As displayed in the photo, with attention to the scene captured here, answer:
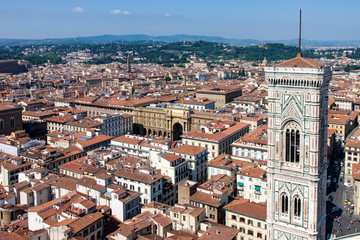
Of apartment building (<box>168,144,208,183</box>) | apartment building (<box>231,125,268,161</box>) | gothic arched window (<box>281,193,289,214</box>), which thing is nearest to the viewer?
gothic arched window (<box>281,193,289,214</box>)

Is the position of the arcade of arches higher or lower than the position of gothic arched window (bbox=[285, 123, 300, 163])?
lower

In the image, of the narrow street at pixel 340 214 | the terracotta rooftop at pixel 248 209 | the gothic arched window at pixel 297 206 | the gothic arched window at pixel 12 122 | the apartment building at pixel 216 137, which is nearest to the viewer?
the gothic arched window at pixel 297 206

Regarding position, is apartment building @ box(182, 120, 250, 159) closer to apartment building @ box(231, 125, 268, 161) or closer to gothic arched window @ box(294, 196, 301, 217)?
apartment building @ box(231, 125, 268, 161)

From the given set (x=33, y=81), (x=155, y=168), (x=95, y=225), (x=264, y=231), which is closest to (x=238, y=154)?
(x=155, y=168)

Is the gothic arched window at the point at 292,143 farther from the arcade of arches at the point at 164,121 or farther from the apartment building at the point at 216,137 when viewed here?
the arcade of arches at the point at 164,121

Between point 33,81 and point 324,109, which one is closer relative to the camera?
point 324,109

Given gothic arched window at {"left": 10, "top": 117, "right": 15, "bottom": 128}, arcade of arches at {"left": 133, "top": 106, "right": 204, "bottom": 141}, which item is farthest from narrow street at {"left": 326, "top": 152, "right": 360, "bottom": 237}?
gothic arched window at {"left": 10, "top": 117, "right": 15, "bottom": 128}

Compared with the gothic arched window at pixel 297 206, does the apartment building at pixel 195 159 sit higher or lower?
lower

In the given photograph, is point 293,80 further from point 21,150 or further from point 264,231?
point 21,150

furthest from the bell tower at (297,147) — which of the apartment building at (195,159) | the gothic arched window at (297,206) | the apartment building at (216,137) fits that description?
the apartment building at (216,137)
